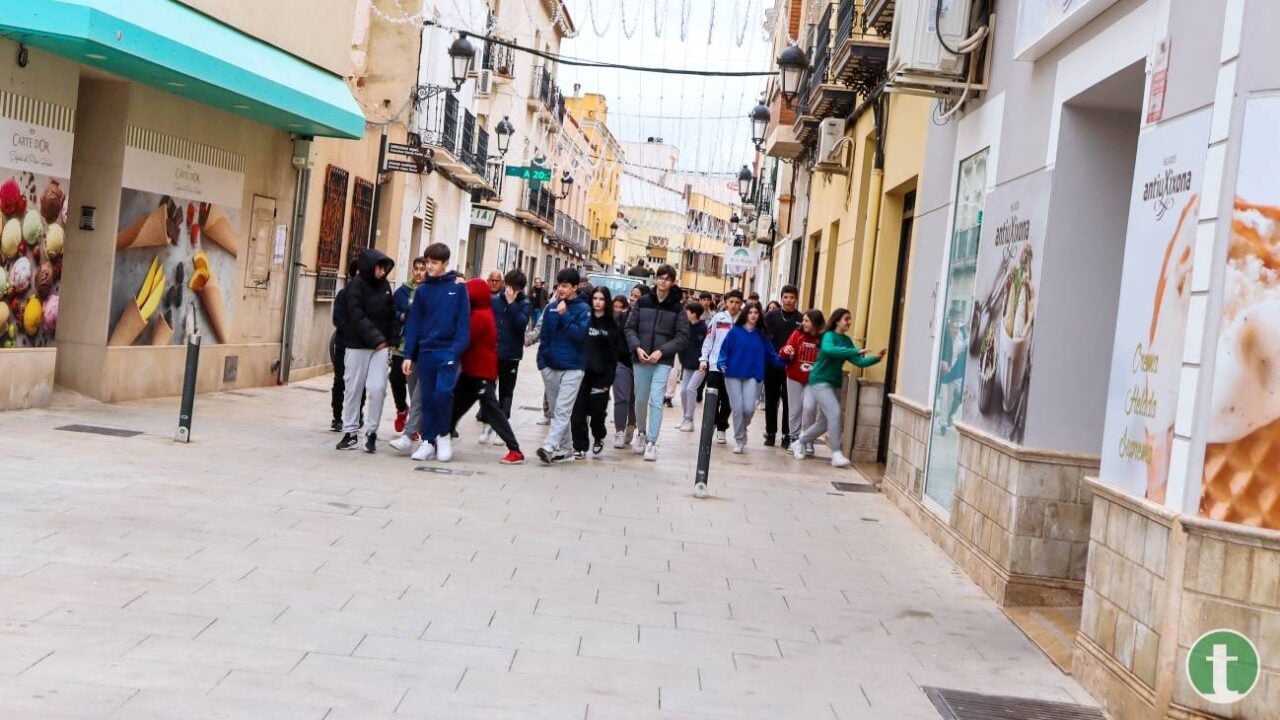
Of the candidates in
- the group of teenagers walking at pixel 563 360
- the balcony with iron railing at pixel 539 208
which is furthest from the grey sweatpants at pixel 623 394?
the balcony with iron railing at pixel 539 208

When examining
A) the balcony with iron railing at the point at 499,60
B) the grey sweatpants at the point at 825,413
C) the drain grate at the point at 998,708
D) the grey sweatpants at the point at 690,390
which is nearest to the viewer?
the drain grate at the point at 998,708

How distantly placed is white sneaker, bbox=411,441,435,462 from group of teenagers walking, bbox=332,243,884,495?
2 centimetres

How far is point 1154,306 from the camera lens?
19.9 feet

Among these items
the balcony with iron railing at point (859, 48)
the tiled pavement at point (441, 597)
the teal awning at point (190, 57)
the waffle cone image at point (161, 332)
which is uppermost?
the balcony with iron railing at point (859, 48)

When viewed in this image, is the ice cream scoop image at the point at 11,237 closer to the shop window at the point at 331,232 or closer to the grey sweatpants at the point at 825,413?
the shop window at the point at 331,232

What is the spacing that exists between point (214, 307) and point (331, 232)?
13.7 feet

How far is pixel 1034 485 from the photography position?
8031mm

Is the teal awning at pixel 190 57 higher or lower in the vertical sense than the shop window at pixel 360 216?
higher

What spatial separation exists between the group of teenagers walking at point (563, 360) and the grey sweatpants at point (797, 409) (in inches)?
0.8

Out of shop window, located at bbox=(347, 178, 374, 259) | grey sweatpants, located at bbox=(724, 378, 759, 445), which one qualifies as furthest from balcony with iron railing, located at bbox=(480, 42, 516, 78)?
grey sweatpants, located at bbox=(724, 378, 759, 445)

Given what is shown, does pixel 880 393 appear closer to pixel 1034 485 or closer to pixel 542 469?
pixel 542 469

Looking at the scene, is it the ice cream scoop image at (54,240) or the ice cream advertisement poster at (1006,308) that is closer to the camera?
the ice cream advertisement poster at (1006,308)

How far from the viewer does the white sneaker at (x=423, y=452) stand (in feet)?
39.2

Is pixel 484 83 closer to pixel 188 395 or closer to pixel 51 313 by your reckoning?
pixel 51 313
